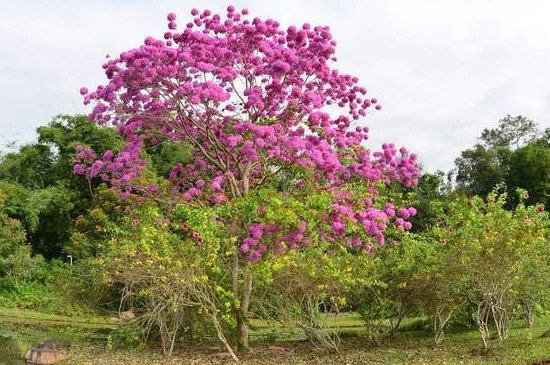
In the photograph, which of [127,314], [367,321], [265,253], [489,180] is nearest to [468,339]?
[367,321]

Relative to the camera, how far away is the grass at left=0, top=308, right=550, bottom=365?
9828mm

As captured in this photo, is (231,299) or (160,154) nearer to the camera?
(231,299)

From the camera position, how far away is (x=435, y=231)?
397 inches

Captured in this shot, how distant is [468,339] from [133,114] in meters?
7.61

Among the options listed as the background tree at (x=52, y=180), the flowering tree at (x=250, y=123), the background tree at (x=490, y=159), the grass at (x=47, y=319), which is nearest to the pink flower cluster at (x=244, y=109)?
the flowering tree at (x=250, y=123)

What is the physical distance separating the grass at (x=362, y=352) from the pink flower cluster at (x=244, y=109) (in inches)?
76.7

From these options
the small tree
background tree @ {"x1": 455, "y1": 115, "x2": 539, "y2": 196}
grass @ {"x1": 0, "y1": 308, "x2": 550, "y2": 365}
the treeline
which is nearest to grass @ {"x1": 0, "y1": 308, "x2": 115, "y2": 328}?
grass @ {"x1": 0, "y1": 308, "x2": 550, "y2": 365}

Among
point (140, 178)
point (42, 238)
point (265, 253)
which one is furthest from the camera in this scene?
point (42, 238)

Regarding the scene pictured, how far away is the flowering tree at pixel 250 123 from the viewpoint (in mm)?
10516

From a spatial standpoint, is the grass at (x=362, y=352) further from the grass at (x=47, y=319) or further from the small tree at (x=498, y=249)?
the grass at (x=47, y=319)

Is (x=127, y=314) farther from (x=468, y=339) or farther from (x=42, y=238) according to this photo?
(x=42, y=238)

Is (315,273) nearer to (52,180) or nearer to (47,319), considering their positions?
(47,319)

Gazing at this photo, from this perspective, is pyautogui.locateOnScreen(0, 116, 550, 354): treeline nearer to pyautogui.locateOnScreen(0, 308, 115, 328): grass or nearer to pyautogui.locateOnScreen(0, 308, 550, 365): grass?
pyautogui.locateOnScreen(0, 308, 550, 365): grass

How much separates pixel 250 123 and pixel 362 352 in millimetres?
4329
